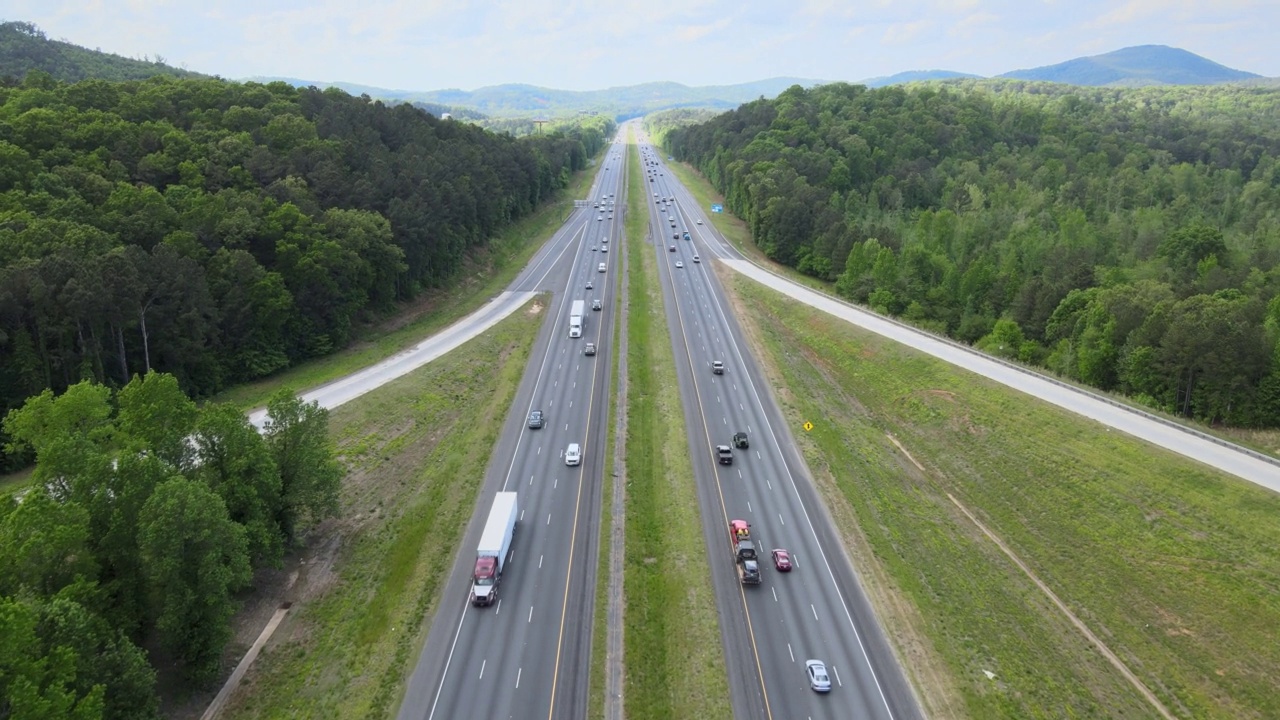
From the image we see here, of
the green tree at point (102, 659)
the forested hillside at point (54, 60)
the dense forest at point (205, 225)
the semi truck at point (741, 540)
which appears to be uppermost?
the forested hillside at point (54, 60)

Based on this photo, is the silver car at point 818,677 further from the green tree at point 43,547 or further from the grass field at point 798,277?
the grass field at point 798,277

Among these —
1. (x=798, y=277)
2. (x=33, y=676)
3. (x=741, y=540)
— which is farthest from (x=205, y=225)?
(x=798, y=277)

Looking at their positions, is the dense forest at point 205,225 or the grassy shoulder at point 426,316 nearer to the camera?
the dense forest at point 205,225

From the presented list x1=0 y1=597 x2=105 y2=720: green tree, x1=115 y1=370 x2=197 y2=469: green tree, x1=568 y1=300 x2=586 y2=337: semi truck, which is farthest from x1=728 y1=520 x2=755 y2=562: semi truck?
x1=568 y1=300 x2=586 y2=337: semi truck

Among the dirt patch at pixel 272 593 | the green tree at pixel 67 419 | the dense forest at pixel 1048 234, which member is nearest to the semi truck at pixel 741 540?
the dirt patch at pixel 272 593

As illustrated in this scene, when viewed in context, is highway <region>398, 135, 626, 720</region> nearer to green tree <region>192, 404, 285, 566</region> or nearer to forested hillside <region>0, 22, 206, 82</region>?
green tree <region>192, 404, 285, 566</region>

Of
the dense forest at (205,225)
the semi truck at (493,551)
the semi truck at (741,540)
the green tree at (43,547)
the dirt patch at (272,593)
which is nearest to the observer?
the green tree at (43,547)

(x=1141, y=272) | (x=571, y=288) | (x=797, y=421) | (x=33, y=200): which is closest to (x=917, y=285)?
(x=1141, y=272)

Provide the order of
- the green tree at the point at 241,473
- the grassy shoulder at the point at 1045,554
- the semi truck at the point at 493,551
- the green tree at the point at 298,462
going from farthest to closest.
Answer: the green tree at the point at 298,462 < the semi truck at the point at 493,551 < the green tree at the point at 241,473 < the grassy shoulder at the point at 1045,554

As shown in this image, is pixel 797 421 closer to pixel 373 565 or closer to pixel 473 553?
pixel 473 553
